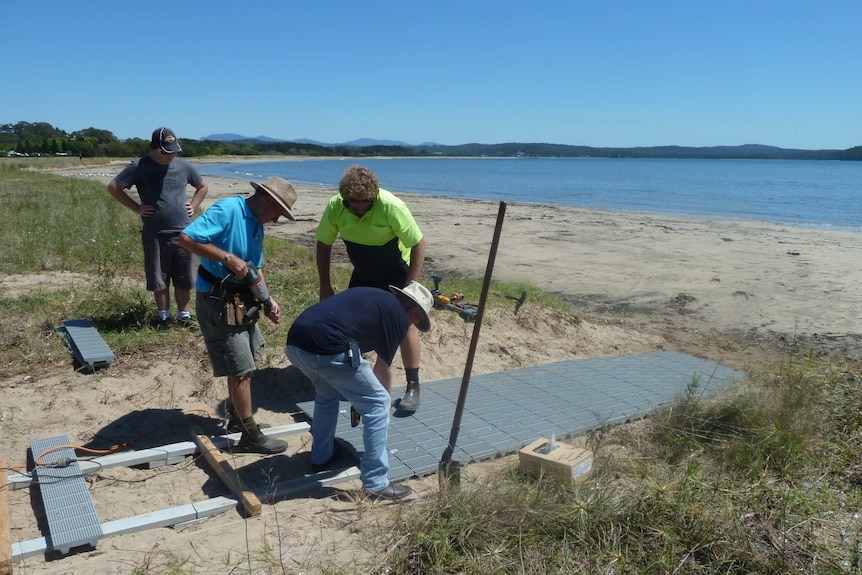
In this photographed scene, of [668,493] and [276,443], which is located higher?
[668,493]

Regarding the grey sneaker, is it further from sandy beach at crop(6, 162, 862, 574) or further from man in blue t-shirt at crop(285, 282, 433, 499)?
man in blue t-shirt at crop(285, 282, 433, 499)

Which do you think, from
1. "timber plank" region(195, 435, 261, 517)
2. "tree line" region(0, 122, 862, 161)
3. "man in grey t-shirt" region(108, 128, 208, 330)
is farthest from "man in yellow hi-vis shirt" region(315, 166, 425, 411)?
"tree line" region(0, 122, 862, 161)

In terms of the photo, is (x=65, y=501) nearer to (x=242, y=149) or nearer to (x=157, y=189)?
(x=157, y=189)

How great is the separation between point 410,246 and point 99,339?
2854mm

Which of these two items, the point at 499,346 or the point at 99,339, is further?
the point at 499,346

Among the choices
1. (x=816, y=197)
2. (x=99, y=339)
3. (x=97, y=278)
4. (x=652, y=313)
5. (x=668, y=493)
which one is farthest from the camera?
(x=816, y=197)

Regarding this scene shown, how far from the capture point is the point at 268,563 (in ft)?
10.0

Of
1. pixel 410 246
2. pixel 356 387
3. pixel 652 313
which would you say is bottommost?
pixel 652 313

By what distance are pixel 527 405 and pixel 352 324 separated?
243cm

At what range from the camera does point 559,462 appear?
3.80 meters

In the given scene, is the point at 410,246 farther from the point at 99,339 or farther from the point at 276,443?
the point at 99,339

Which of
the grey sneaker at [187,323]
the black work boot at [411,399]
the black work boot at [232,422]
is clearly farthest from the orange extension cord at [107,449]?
the black work boot at [411,399]

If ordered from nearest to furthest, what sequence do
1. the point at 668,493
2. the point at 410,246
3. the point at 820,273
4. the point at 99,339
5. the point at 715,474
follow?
the point at 668,493, the point at 715,474, the point at 410,246, the point at 99,339, the point at 820,273

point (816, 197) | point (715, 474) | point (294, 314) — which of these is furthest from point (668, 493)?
point (816, 197)
